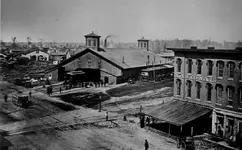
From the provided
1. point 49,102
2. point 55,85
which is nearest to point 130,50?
point 55,85

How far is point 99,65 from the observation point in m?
59.8

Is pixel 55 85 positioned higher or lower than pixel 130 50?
lower

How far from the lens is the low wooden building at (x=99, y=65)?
5838 cm

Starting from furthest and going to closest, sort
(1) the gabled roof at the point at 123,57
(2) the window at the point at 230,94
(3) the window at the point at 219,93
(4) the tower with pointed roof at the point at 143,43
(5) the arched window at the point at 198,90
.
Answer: (4) the tower with pointed roof at the point at 143,43, (1) the gabled roof at the point at 123,57, (5) the arched window at the point at 198,90, (3) the window at the point at 219,93, (2) the window at the point at 230,94

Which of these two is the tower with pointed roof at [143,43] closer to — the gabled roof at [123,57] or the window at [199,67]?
the gabled roof at [123,57]

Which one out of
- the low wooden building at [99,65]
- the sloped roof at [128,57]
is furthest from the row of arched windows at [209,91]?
the sloped roof at [128,57]

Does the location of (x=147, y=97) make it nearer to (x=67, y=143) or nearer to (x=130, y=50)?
(x=67, y=143)

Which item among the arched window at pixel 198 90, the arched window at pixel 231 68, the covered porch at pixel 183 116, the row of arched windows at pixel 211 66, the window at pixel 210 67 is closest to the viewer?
the arched window at pixel 231 68

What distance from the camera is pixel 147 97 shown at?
149ft

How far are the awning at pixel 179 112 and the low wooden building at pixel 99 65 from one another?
27115mm

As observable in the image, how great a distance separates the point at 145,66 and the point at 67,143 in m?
45.2

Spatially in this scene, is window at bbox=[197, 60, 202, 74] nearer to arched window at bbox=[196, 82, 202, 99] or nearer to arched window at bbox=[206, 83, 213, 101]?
arched window at bbox=[196, 82, 202, 99]

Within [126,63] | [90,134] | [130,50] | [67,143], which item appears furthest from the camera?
[130,50]

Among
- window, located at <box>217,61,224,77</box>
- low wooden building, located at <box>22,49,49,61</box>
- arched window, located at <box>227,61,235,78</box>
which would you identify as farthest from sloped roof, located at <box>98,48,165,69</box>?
low wooden building, located at <box>22,49,49,61</box>
